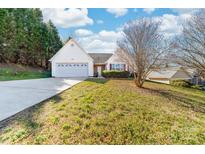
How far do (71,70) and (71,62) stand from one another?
564 millimetres

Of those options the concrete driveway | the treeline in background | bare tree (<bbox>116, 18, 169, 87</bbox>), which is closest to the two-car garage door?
the concrete driveway

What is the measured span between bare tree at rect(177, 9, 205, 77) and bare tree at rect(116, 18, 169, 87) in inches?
30.8

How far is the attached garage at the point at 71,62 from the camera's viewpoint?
8445 mm

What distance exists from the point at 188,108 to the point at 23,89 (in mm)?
5975

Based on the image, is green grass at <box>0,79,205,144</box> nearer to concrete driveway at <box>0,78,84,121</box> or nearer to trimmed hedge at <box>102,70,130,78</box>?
concrete driveway at <box>0,78,84,121</box>

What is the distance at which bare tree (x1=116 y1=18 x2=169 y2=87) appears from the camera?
8016mm

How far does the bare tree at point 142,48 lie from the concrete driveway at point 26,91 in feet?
8.88

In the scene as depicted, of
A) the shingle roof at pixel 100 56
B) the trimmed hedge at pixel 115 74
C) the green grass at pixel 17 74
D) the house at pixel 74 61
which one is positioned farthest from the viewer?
the trimmed hedge at pixel 115 74

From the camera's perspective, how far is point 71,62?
9.59m

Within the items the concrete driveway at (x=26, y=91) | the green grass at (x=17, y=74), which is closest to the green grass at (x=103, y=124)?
the concrete driveway at (x=26, y=91)

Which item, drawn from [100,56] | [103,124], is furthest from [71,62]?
[103,124]

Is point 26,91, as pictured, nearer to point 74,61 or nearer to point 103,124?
point 74,61

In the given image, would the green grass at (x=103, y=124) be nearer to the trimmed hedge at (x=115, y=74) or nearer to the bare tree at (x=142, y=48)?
the bare tree at (x=142, y=48)
